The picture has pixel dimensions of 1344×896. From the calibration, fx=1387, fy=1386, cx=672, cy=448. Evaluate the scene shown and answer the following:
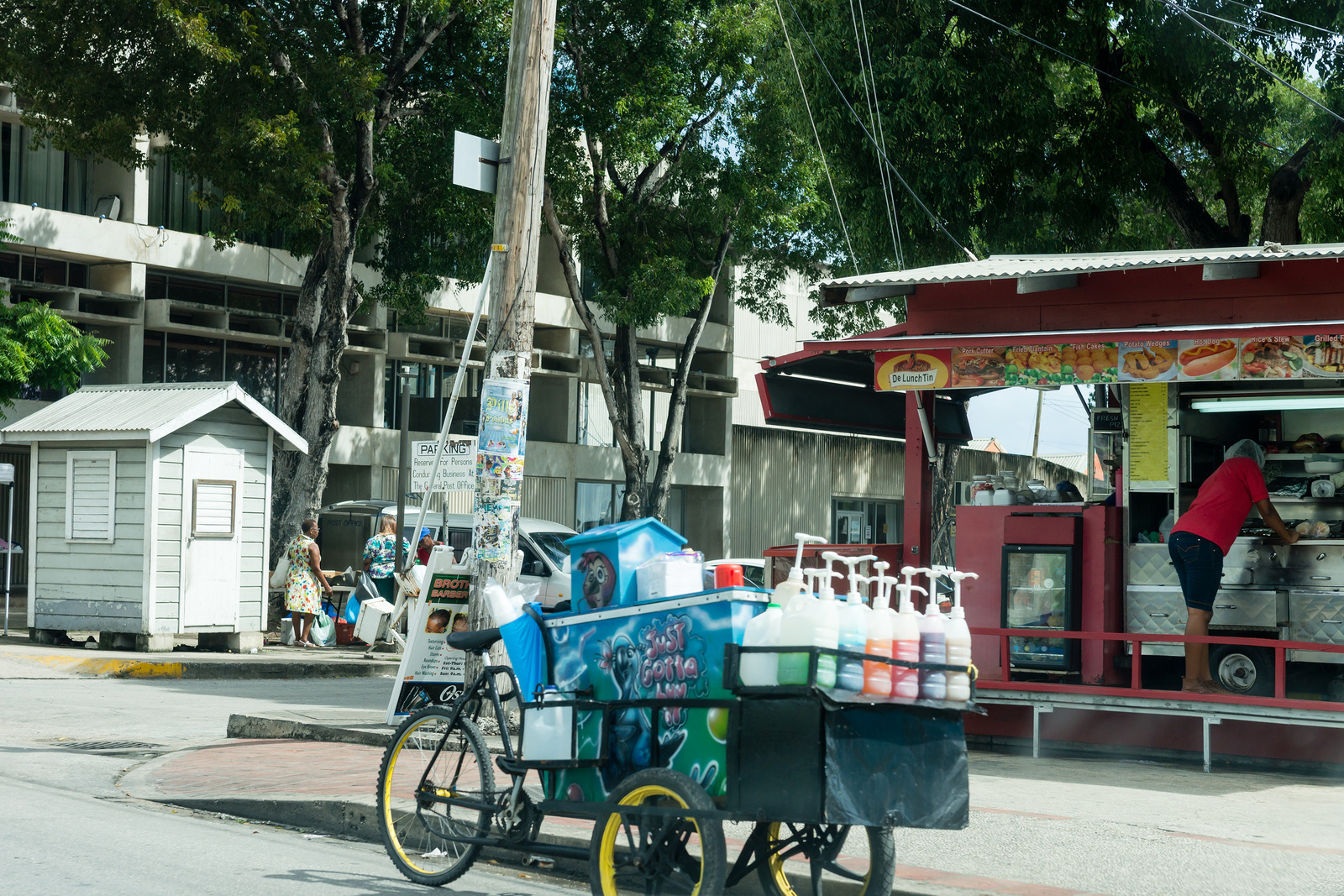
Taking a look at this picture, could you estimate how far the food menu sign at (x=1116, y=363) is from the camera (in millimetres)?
9719

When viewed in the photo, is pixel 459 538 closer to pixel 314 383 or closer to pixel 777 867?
pixel 314 383

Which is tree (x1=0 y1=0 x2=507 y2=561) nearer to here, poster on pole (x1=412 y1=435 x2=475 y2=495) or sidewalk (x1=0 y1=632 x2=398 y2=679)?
sidewalk (x1=0 y1=632 x2=398 y2=679)

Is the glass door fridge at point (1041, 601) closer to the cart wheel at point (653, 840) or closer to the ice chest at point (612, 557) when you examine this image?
the ice chest at point (612, 557)

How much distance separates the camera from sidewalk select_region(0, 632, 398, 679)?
14.9m

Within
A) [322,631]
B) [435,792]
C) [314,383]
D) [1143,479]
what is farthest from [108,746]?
[314,383]

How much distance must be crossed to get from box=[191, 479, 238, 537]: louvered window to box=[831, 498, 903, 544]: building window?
2379cm

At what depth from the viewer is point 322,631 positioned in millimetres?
18953

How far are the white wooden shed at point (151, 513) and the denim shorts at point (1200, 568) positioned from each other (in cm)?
1131

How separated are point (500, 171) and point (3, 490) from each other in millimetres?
18741

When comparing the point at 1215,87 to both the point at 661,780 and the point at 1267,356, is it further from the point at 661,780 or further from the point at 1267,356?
the point at 661,780

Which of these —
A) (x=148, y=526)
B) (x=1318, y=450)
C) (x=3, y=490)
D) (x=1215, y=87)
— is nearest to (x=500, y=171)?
(x=1318, y=450)

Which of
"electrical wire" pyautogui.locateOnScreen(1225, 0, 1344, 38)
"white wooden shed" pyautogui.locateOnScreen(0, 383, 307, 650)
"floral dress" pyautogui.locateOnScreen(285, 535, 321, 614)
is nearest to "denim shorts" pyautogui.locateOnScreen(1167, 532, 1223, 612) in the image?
"electrical wire" pyautogui.locateOnScreen(1225, 0, 1344, 38)

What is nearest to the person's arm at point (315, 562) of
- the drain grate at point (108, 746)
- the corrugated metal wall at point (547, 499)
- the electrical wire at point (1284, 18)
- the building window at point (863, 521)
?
the drain grate at point (108, 746)

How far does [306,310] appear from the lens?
21562 millimetres
